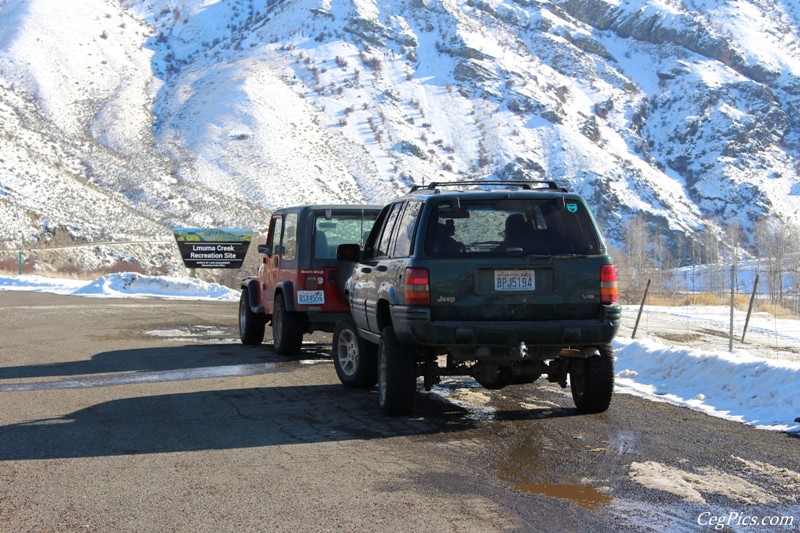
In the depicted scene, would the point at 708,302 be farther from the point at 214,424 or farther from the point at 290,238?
the point at 214,424

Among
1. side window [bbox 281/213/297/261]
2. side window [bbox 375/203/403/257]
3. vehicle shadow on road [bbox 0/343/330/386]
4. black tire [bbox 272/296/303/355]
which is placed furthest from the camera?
black tire [bbox 272/296/303/355]

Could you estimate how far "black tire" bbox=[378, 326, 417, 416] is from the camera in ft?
27.9

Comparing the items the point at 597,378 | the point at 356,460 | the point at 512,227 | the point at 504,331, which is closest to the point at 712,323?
the point at 597,378

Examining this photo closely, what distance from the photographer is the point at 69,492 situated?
6020mm

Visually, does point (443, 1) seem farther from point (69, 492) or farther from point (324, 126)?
point (69, 492)

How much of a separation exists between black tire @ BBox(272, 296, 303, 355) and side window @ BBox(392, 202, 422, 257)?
4561 mm

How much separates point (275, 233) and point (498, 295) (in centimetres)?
670

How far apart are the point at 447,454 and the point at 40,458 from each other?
117 inches

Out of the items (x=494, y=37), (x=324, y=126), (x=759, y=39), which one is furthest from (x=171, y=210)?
(x=759, y=39)

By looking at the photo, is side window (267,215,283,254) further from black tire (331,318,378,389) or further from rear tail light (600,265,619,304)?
rear tail light (600,265,619,304)

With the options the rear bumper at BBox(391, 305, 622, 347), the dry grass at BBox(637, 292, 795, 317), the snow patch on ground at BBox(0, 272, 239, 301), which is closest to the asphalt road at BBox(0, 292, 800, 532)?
the rear bumper at BBox(391, 305, 622, 347)

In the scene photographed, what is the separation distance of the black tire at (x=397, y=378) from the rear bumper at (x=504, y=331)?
1.28 feet

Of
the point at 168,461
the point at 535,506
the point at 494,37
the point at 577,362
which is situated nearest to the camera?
the point at 535,506

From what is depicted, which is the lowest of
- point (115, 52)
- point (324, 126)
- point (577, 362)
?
point (577, 362)
